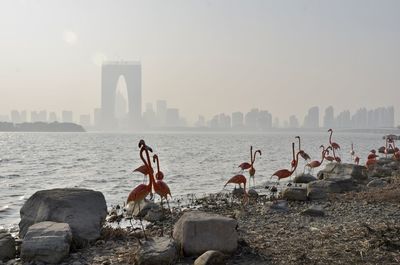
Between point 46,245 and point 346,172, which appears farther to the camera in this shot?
point 346,172

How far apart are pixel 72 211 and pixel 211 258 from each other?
144 inches

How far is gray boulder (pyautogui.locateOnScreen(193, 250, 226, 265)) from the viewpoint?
260 inches

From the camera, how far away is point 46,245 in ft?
24.5

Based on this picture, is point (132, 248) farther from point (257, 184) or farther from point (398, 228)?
point (257, 184)

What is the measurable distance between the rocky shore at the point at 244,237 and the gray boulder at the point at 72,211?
2 centimetres

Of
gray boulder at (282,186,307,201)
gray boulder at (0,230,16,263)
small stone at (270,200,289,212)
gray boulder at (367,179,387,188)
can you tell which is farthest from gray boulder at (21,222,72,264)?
gray boulder at (367,179,387,188)

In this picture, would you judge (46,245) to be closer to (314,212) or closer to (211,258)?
(211,258)

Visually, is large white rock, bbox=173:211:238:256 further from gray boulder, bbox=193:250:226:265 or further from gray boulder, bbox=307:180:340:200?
gray boulder, bbox=307:180:340:200

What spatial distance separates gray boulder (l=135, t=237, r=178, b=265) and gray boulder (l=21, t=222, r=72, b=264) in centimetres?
144

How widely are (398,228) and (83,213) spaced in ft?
20.6

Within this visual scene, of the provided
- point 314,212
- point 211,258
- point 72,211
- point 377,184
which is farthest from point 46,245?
point 377,184

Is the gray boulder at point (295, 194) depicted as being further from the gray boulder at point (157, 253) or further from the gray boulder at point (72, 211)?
the gray boulder at point (157, 253)

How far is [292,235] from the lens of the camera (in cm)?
861

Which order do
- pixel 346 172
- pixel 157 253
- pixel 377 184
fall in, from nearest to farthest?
pixel 157 253, pixel 377 184, pixel 346 172
